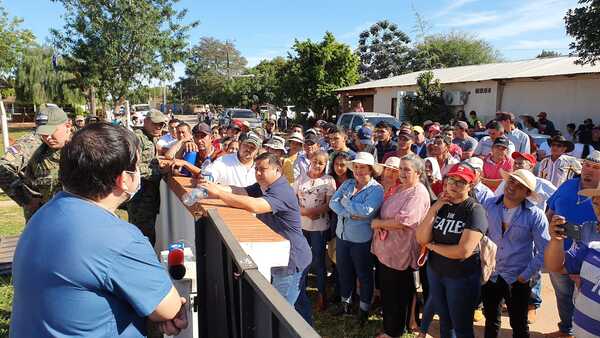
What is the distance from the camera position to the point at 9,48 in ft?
48.5

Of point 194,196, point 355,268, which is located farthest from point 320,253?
point 194,196

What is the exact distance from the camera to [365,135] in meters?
7.41

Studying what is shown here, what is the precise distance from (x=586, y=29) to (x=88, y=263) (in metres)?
14.6

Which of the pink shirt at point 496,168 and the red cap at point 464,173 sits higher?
the red cap at point 464,173

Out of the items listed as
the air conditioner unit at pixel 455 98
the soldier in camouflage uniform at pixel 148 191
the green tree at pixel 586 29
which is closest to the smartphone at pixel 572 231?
the soldier in camouflage uniform at pixel 148 191

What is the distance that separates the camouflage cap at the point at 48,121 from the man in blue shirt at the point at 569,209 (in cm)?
444

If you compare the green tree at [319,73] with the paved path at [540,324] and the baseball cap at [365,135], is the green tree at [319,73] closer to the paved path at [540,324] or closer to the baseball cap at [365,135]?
the baseball cap at [365,135]

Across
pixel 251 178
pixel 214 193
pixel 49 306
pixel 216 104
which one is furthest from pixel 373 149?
pixel 216 104

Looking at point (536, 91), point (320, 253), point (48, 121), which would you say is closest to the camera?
point (48, 121)

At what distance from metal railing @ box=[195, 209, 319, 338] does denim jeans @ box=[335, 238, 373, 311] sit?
219 centimetres

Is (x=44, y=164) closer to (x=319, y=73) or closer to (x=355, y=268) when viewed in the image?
(x=355, y=268)

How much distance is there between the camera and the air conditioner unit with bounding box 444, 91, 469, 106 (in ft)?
68.6

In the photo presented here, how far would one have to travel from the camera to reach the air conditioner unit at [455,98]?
20.9 meters

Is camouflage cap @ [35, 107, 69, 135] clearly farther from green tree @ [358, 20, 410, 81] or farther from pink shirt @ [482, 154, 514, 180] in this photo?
green tree @ [358, 20, 410, 81]
